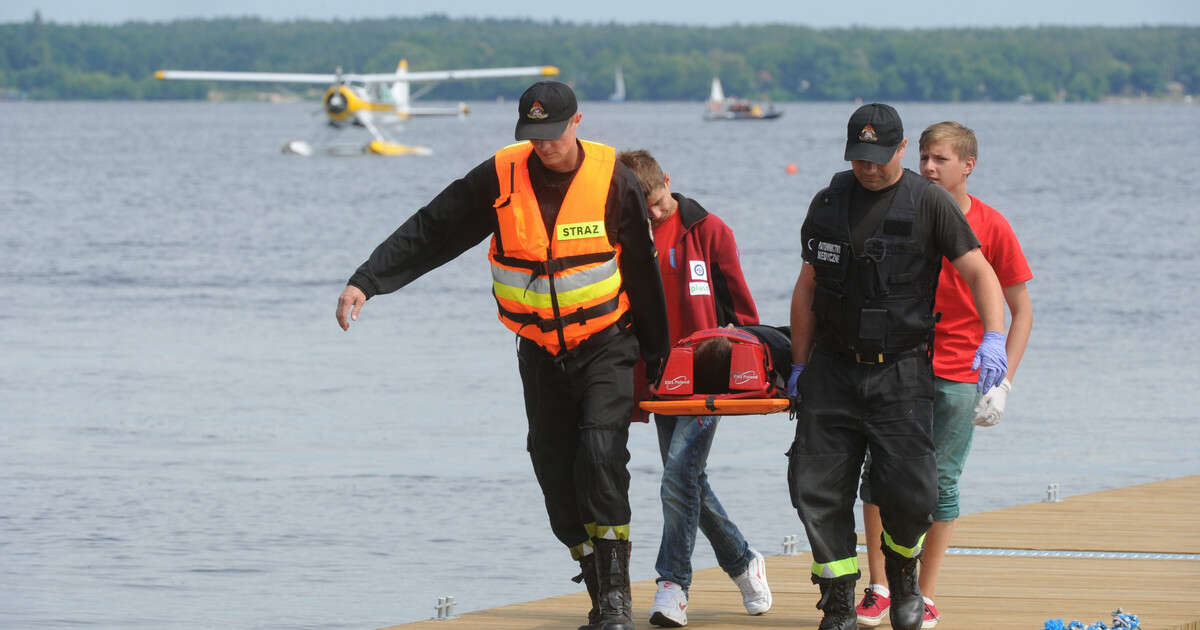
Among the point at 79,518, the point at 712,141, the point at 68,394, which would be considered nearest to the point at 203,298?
the point at 68,394

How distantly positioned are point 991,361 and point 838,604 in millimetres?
896

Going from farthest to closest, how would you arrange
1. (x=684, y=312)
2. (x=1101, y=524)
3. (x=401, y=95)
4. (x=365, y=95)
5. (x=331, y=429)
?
(x=401, y=95)
(x=365, y=95)
(x=331, y=429)
(x=1101, y=524)
(x=684, y=312)

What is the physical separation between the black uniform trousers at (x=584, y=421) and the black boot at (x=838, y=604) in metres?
0.67

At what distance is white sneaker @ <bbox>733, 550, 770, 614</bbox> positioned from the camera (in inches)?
242

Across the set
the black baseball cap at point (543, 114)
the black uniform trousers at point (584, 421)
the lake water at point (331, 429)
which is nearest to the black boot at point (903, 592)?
the black uniform trousers at point (584, 421)

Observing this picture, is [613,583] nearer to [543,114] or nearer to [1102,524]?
[543,114]

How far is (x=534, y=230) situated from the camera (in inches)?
211

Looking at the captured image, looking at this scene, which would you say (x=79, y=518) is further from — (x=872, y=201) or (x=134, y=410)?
(x=872, y=201)

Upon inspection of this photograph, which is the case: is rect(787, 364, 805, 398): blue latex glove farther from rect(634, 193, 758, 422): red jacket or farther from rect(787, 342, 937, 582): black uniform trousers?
rect(634, 193, 758, 422): red jacket

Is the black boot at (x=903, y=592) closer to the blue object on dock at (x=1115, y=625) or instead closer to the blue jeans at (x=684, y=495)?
the blue object on dock at (x=1115, y=625)

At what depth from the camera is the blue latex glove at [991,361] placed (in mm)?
5234

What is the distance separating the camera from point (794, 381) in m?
5.49

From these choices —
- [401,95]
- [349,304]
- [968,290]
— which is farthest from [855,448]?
[401,95]

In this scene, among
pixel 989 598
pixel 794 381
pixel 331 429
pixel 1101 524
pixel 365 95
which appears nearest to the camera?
pixel 794 381
